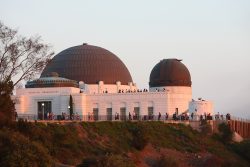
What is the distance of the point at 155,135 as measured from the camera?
7294cm

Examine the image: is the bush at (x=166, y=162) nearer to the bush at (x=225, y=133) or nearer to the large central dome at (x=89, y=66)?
the bush at (x=225, y=133)

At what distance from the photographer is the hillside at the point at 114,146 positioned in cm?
4763

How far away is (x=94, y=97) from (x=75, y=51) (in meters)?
10.5

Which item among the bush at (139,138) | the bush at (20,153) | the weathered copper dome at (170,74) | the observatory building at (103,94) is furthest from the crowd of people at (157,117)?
the bush at (20,153)

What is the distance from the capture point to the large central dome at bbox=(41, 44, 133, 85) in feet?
304

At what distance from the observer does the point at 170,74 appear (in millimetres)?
90188

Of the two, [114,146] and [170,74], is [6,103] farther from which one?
[170,74]

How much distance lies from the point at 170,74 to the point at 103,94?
8531 millimetres

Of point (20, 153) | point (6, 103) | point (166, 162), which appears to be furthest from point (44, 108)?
point (20, 153)

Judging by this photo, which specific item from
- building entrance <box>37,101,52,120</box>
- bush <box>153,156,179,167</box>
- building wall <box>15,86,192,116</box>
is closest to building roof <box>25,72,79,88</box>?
building wall <box>15,86,192,116</box>

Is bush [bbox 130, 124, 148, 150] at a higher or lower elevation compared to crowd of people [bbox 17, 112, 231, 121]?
lower

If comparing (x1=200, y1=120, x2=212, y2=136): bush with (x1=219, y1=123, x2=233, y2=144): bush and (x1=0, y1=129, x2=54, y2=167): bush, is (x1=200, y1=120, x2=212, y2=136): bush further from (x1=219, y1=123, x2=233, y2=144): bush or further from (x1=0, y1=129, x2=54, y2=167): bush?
(x1=0, y1=129, x2=54, y2=167): bush

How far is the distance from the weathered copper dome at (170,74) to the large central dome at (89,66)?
15.0 feet

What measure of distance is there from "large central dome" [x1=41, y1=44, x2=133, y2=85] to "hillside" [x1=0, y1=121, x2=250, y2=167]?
1738 cm
